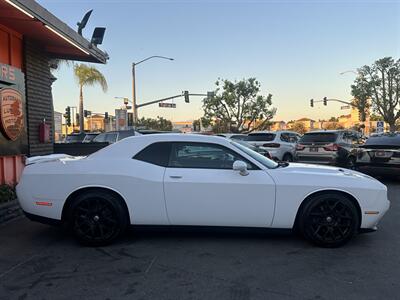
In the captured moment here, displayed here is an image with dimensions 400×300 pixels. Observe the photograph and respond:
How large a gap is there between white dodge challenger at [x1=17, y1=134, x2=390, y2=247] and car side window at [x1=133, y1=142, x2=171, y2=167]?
0.01 meters

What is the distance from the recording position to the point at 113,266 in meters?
4.66

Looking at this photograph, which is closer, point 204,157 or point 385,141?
point 204,157

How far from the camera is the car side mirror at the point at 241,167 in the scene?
529 centimetres

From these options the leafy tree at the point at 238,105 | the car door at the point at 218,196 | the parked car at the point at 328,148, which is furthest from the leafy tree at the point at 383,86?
the car door at the point at 218,196

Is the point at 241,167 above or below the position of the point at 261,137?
below

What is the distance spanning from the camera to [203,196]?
5.34 metres

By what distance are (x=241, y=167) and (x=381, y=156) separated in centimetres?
734

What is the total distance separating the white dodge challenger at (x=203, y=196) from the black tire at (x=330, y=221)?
1 centimetres

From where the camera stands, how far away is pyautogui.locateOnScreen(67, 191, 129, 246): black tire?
17.6 feet

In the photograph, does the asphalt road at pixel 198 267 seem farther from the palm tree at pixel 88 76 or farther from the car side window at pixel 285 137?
the palm tree at pixel 88 76

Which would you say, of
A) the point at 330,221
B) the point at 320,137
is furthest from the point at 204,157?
the point at 320,137

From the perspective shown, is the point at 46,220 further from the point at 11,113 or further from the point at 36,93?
the point at 36,93

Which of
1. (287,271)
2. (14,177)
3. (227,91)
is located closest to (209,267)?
(287,271)

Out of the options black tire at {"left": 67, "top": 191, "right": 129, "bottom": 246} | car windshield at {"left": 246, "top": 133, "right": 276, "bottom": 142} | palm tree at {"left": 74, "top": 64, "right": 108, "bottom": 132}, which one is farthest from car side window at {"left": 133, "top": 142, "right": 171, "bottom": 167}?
palm tree at {"left": 74, "top": 64, "right": 108, "bottom": 132}
